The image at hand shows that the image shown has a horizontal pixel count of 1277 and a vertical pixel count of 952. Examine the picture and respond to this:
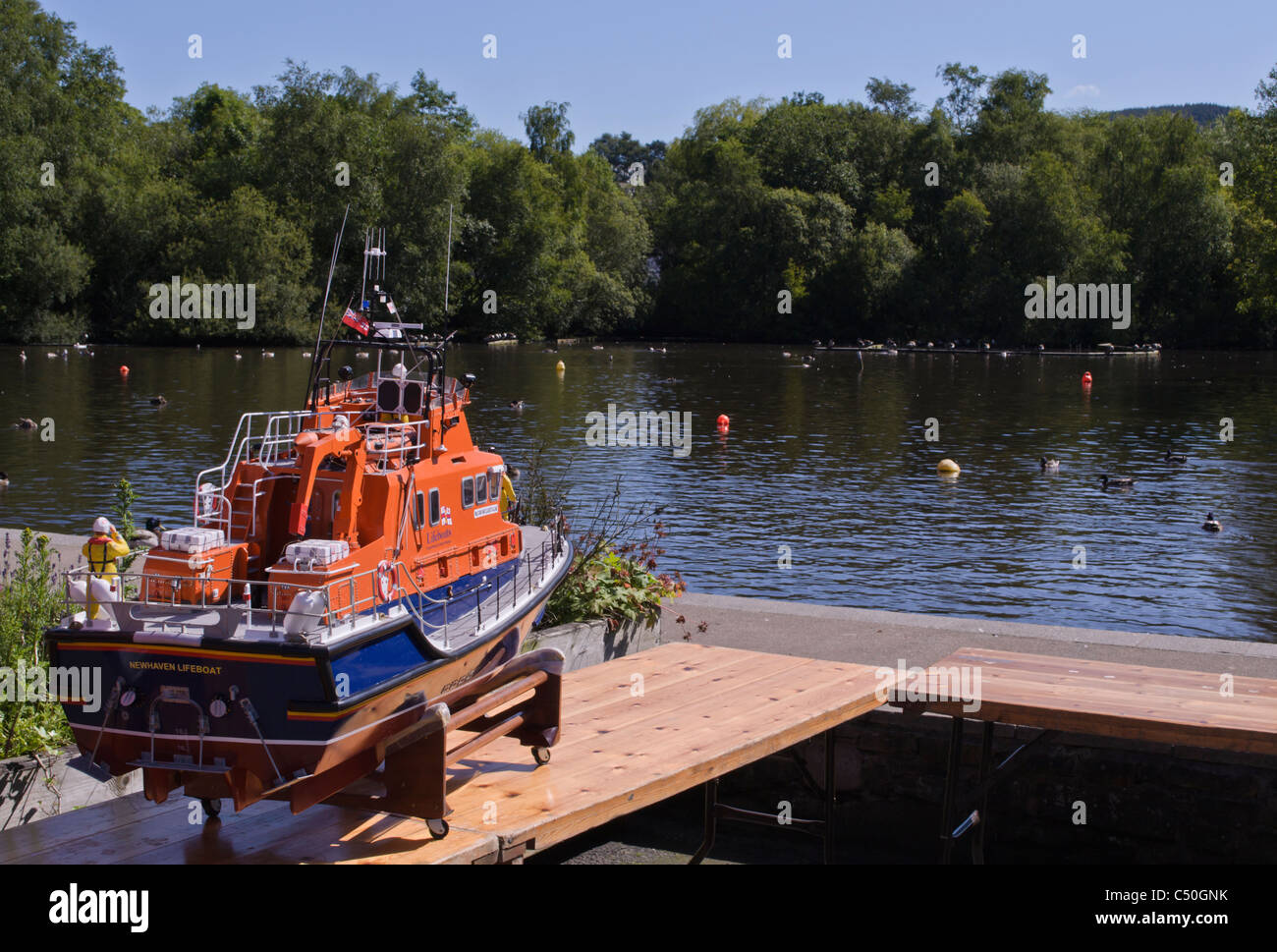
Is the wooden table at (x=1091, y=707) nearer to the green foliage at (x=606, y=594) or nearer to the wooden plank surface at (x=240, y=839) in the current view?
the green foliage at (x=606, y=594)

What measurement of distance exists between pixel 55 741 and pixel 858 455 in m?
33.4

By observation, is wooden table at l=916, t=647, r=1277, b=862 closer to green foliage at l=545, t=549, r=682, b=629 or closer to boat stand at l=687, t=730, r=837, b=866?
boat stand at l=687, t=730, r=837, b=866

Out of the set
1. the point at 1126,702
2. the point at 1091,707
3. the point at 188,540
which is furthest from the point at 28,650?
the point at 1126,702

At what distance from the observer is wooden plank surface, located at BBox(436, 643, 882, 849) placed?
24.4 ft

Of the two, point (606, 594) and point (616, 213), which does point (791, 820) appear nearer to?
point (606, 594)

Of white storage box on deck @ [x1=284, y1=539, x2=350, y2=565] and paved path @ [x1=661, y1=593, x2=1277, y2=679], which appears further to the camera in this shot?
paved path @ [x1=661, y1=593, x2=1277, y2=679]

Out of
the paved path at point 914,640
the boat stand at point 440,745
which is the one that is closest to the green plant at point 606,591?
the paved path at point 914,640

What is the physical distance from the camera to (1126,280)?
98.0 meters

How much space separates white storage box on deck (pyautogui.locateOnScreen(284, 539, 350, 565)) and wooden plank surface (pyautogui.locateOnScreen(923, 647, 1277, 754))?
466 cm

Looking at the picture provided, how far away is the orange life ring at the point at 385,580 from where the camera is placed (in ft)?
32.5

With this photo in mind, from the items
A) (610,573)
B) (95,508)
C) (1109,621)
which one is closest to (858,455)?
(1109,621)

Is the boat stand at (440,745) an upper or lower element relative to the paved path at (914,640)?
upper

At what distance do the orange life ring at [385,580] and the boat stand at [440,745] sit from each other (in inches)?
57.4

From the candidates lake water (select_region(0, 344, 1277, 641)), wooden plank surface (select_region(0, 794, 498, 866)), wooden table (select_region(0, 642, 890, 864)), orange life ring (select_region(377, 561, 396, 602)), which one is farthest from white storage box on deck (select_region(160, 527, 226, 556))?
lake water (select_region(0, 344, 1277, 641))
